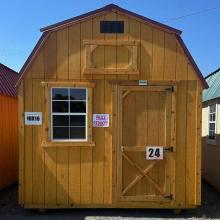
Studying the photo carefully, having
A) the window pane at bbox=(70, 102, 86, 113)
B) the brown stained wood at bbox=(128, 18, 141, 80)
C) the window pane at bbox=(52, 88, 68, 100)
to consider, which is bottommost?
the window pane at bbox=(70, 102, 86, 113)

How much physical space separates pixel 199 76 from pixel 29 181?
14.4 ft

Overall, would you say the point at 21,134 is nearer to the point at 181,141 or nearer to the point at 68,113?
the point at 68,113

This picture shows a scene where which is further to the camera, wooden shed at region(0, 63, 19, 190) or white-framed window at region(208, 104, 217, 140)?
white-framed window at region(208, 104, 217, 140)

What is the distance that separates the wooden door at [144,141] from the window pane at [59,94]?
118 cm

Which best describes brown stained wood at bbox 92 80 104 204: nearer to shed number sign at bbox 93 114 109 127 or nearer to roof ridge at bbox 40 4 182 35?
shed number sign at bbox 93 114 109 127

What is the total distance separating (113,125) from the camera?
293 inches

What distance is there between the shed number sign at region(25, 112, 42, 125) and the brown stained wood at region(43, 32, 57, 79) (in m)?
0.86

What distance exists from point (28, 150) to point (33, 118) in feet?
2.35

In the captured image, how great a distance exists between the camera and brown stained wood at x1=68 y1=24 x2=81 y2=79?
739 cm

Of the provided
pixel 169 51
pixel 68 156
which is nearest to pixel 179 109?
pixel 169 51

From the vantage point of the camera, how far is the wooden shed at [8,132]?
30.8 feet

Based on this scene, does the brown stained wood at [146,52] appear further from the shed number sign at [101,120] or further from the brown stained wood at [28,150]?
the brown stained wood at [28,150]

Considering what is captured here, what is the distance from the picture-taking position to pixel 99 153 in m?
7.48

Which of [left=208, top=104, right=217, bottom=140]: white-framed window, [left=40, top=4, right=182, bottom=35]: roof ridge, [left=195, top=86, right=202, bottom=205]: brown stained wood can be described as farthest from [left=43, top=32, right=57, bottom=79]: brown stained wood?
[left=208, top=104, right=217, bottom=140]: white-framed window
